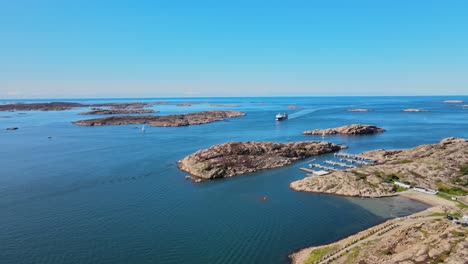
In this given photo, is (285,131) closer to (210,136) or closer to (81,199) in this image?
(210,136)

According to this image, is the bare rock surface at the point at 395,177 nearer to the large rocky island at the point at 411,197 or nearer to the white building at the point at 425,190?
the large rocky island at the point at 411,197

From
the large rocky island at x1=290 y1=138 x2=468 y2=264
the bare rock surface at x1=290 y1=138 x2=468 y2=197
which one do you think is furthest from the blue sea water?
the large rocky island at x1=290 y1=138 x2=468 y2=264

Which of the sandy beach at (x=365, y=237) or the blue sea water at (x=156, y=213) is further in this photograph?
the blue sea water at (x=156, y=213)

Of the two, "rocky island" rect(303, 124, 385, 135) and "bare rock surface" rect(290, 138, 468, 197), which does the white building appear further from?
"rocky island" rect(303, 124, 385, 135)

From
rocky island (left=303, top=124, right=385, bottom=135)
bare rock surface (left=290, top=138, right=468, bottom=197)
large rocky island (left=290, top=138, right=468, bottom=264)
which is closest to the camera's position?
large rocky island (left=290, top=138, right=468, bottom=264)

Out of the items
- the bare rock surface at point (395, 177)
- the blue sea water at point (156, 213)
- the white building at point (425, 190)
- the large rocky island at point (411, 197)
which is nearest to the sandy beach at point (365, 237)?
the large rocky island at point (411, 197)

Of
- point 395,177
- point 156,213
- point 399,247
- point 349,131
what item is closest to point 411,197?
point 395,177
